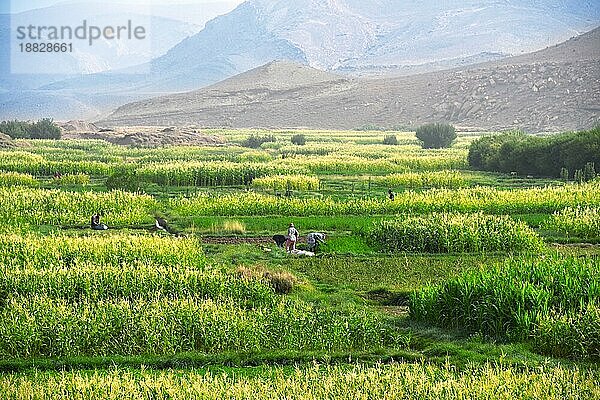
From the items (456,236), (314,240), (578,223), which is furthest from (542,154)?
(314,240)

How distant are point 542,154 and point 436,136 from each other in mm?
23534

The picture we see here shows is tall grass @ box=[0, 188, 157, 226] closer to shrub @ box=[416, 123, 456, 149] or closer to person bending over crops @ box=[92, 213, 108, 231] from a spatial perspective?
person bending over crops @ box=[92, 213, 108, 231]

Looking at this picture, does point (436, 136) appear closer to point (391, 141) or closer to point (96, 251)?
point (391, 141)

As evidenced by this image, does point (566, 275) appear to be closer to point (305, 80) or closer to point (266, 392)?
point (266, 392)

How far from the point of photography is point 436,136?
6400cm

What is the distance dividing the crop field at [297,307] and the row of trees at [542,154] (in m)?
13.6

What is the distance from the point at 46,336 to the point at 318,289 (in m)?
5.62

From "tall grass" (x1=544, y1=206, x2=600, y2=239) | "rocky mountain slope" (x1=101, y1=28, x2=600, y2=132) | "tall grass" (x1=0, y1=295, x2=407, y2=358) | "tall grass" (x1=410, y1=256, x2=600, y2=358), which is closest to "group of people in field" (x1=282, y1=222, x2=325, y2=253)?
"tall grass" (x1=410, y1=256, x2=600, y2=358)

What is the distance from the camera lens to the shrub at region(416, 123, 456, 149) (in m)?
64.1

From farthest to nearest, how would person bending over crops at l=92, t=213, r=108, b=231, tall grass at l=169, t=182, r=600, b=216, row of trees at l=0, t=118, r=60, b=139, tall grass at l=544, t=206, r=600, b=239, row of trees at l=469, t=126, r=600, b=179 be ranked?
row of trees at l=0, t=118, r=60, b=139 < row of trees at l=469, t=126, r=600, b=179 < tall grass at l=169, t=182, r=600, b=216 < person bending over crops at l=92, t=213, r=108, b=231 < tall grass at l=544, t=206, r=600, b=239

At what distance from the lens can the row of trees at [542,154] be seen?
37.9 metres

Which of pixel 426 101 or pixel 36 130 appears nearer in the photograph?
pixel 36 130

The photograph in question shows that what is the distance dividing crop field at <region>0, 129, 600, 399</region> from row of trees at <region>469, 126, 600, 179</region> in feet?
44.6

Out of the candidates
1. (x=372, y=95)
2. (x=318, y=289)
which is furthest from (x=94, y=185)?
(x=372, y=95)
